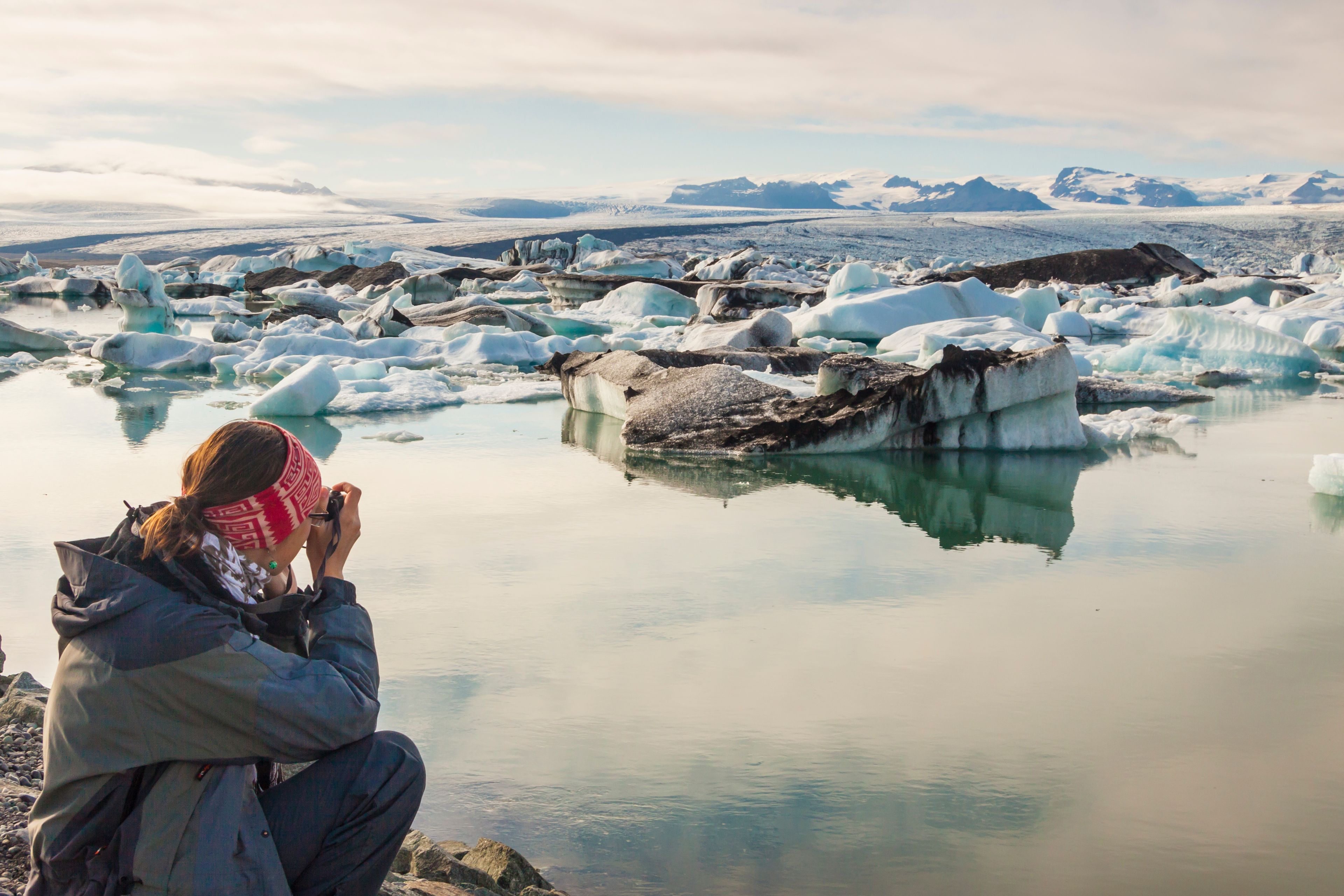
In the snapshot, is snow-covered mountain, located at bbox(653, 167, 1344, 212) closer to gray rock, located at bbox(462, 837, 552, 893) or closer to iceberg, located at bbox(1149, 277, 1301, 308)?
iceberg, located at bbox(1149, 277, 1301, 308)

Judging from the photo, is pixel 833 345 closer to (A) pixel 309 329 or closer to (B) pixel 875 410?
(A) pixel 309 329

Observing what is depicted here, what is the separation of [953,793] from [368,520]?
8.85ft

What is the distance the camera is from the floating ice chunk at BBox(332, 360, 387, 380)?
8.64 metres

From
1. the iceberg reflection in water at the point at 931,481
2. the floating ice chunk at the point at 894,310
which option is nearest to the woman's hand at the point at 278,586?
the iceberg reflection in water at the point at 931,481

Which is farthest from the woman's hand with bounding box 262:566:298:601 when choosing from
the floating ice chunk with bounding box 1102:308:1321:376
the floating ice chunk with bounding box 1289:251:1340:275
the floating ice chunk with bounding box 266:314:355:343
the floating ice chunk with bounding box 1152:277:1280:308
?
the floating ice chunk with bounding box 1289:251:1340:275

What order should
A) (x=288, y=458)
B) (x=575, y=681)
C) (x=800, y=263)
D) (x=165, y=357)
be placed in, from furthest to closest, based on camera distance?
(x=800, y=263), (x=165, y=357), (x=575, y=681), (x=288, y=458)

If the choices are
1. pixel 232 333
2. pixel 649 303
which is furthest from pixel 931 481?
pixel 649 303

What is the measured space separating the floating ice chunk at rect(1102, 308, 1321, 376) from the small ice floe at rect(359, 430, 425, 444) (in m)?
7.28

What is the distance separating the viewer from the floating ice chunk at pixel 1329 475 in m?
4.58

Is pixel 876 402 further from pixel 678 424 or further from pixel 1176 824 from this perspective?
pixel 1176 824

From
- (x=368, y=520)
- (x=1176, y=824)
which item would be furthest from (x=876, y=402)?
(x=1176, y=824)

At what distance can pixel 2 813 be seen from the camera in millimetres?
1729

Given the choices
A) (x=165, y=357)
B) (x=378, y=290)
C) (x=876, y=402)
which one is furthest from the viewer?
(x=378, y=290)

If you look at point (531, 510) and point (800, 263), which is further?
point (800, 263)
